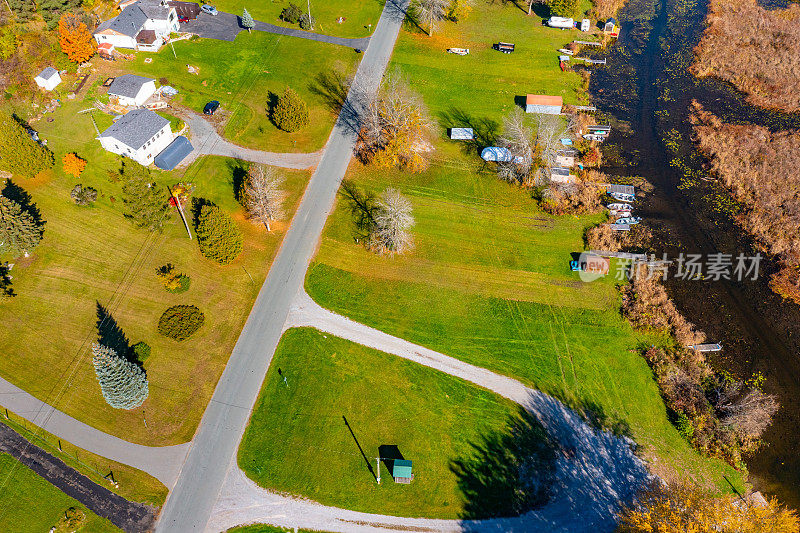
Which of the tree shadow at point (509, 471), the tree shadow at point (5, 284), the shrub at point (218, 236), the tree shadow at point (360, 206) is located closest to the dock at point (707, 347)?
the tree shadow at point (509, 471)

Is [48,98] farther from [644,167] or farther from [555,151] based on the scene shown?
[644,167]

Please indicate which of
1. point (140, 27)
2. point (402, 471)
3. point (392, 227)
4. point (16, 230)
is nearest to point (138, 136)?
point (16, 230)

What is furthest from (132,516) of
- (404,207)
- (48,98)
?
(48,98)

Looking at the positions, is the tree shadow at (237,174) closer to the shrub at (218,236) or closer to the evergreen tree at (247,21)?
the shrub at (218,236)

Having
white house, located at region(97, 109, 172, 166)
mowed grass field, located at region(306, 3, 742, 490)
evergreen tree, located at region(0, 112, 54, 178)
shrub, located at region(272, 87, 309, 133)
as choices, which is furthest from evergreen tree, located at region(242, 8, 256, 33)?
evergreen tree, located at region(0, 112, 54, 178)

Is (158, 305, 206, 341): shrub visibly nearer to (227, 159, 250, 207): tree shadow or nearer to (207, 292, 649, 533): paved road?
(207, 292, 649, 533): paved road

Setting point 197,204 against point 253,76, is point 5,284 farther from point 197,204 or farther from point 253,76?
point 253,76

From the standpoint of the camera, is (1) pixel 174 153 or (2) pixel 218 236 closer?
(2) pixel 218 236
